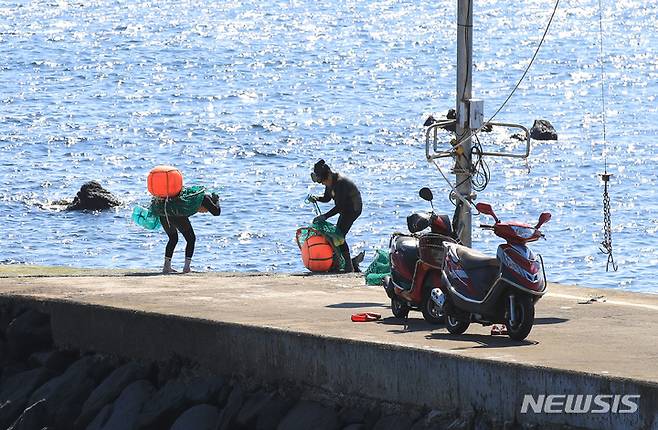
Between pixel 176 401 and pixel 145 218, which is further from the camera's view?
pixel 145 218

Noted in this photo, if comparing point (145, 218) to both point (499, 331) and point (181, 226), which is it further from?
point (499, 331)

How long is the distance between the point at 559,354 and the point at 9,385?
6410 mm

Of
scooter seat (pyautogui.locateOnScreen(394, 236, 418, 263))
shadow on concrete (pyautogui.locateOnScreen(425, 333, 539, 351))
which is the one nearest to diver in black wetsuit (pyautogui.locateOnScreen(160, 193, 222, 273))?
scooter seat (pyautogui.locateOnScreen(394, 236, 418, 263))

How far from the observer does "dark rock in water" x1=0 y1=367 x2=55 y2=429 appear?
1680cm

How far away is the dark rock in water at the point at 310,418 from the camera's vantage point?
1386 centimetres

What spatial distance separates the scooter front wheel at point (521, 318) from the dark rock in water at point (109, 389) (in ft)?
12.1

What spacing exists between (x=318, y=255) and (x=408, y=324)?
643 centimetres

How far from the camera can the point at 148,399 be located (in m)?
15.8

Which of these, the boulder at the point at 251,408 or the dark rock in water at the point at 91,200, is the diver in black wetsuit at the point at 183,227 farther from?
the dark rock in water at the point at 91,200

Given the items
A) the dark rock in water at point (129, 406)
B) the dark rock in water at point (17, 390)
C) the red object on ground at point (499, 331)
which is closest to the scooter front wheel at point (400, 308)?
the red object on ground at point (499, 331)

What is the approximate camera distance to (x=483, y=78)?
77438 mm

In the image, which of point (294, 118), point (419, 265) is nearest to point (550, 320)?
point (419, 265)

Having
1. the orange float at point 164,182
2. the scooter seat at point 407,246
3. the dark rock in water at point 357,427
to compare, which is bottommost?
the dark rock in water at point 357,427

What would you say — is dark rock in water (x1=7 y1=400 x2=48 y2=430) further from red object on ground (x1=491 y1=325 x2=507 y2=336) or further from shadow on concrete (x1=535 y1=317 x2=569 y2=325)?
shadow on concrete (x1=535 y1=317 x2=569 y2=325)
